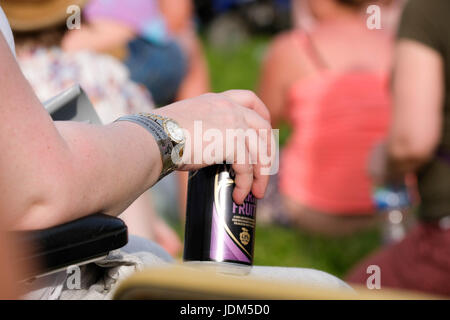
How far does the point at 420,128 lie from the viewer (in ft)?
8.91

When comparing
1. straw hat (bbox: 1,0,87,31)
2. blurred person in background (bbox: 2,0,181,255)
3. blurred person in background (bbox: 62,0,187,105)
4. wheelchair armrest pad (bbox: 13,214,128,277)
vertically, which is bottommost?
wheelchair armrest pad (bbox: 13,214,128,277)

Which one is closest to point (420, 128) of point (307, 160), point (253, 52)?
point (307, 160)

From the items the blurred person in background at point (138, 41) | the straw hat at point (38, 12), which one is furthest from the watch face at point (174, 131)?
the blurred person in background at point (138, 41)

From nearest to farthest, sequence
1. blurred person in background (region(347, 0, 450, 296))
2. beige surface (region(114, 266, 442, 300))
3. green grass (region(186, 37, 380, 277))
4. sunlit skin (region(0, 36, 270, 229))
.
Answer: beige surface (region(114, 266, 442, 300))
sunlit skin (region(0, 36, 270, 229))
blurred person in background (region(347, 0, 450, 296))
green grass (region(186, 37, 380, 277))

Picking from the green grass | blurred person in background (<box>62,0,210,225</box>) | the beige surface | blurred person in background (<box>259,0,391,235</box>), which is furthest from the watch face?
blurred person in background (<box>259,0,391,235</box>)

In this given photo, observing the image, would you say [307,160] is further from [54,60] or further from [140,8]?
[54,60]

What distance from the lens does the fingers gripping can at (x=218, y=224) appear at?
1416 millimetres

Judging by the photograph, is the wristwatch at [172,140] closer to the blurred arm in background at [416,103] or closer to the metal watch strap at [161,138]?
the metal watch strap at [161,138]

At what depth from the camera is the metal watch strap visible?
1.37 meters

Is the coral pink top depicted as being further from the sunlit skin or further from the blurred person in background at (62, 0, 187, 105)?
the sunlit skin

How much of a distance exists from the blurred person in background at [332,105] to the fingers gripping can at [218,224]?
276 centimetres

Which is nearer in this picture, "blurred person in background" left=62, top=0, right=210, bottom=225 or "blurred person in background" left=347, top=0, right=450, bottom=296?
"blurred person in background" left=347, top=0, right=450, bottom=296

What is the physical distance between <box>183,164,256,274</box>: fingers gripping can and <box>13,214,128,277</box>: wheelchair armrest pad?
0.64 feet

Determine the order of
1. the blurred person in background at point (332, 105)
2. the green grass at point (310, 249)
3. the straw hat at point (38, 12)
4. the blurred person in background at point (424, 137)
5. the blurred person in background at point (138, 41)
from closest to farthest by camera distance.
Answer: the blurred person in background at point (424, 137)
the straw hat at point (38, 12)
the blurred person in background at point (138, 41)
the green grass at point (310, 249)
the blurred person in background at point (332, 105)
